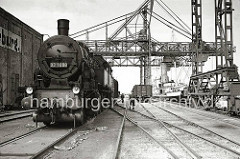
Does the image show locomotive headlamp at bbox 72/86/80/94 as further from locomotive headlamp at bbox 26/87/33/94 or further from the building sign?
the building sign

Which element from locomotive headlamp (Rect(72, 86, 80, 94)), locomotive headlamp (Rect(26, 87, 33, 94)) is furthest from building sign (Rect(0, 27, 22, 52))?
locomotive headlamp (Rect(72, 86, 80, 94))

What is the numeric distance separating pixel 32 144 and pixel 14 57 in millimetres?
14719

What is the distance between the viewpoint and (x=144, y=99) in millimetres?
31828

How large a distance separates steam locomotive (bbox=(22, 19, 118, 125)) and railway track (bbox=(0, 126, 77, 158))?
2.12ft

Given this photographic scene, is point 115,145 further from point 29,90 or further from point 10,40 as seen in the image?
point 10,40

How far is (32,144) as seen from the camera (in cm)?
684

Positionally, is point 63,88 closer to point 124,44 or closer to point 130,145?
point 130,145

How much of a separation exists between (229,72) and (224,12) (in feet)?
16.1

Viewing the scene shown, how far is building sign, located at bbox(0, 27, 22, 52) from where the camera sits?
17.9m

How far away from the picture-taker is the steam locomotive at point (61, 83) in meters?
9.21

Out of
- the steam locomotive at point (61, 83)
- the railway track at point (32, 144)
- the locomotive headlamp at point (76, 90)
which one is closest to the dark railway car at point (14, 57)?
the steam locomotive at point (61, 83)

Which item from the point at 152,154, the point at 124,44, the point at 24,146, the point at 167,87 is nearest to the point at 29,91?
the point at 24,146

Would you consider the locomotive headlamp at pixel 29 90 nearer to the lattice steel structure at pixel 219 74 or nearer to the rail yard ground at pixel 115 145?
the rail yard ground at pixel 115 145

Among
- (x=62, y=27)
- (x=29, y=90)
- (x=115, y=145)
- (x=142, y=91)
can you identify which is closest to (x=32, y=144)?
(x=115, y=145)
